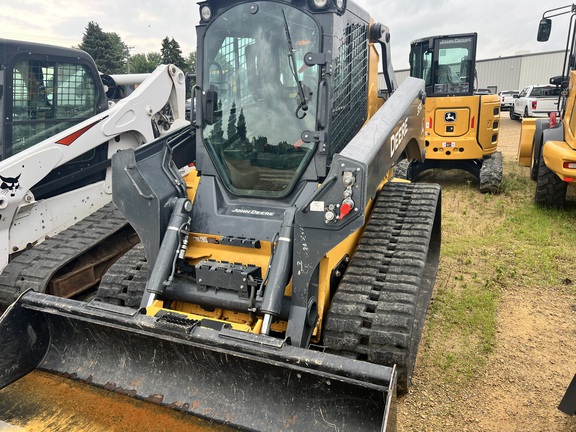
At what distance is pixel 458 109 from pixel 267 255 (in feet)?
23.3

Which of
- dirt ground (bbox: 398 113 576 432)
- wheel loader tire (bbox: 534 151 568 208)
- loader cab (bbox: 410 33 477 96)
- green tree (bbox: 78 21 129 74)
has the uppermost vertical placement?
green tree (bbox: 78 21 129 74)

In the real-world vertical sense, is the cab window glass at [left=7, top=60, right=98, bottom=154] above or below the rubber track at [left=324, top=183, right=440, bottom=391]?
above

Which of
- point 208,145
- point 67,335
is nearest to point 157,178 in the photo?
point 208,145

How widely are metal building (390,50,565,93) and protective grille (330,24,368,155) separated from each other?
29707mm

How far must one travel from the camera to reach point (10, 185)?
447 centimetres

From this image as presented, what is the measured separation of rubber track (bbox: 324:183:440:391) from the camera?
282cm

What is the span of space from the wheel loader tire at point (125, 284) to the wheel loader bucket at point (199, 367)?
418mm

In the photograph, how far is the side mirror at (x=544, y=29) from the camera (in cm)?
730

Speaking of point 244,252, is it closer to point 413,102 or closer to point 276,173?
point 276,173

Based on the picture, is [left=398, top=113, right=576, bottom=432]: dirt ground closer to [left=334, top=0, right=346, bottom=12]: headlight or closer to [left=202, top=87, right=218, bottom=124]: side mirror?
[left=202, top=87, right=218, bottom=124]: side mirror

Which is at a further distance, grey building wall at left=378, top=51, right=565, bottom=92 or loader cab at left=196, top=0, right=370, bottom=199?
grey building wall at left=378, top=51, right=565, bottom=92

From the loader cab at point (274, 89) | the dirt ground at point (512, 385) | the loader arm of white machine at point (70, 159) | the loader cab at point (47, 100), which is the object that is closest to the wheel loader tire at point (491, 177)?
the dirt ground at point (512, 385)

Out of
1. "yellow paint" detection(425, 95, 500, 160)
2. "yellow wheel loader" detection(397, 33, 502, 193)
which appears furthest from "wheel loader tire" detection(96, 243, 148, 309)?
"yellow paint" detection(425, 95, 500, 160)

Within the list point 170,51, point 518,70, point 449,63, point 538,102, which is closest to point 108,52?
point 170,51
